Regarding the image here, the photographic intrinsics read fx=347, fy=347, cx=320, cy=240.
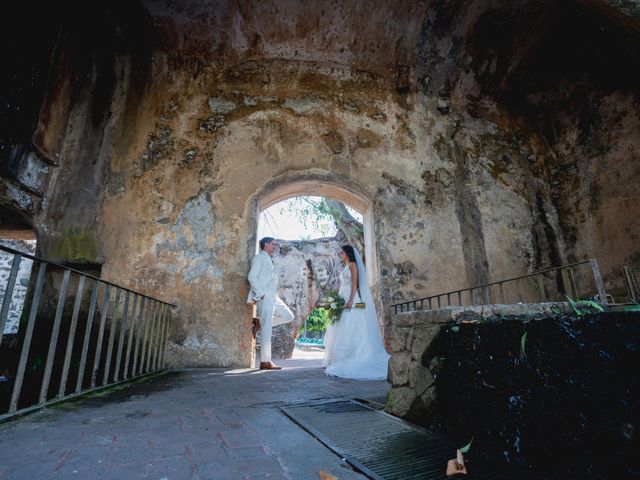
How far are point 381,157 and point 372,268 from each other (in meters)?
2.02

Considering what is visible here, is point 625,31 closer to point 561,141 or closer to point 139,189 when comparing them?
point 561,141

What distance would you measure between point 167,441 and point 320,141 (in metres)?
5.29

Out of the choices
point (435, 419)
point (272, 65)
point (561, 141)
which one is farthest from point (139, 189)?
point (561, 141)

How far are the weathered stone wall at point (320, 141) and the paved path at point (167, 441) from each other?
7.85 feet

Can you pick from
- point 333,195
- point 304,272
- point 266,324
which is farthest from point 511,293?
point 304,272

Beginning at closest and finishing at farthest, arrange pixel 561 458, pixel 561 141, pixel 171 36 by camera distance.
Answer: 1. pixel 561 458
2. pixel 171 36
3. pixel 561 141

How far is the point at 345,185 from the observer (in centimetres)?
594

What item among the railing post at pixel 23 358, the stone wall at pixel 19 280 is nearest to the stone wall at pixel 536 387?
the railing post at pixel 23 358

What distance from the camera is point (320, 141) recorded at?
20.2ft

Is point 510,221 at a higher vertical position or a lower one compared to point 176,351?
higher

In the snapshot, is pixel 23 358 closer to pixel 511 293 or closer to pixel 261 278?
pixel 261 278

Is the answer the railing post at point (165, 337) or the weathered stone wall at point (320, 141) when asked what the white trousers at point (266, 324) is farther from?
the railing post at point (165, 337)

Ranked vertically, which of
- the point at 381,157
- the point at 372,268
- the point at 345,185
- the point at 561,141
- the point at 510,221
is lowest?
the point at 372,268

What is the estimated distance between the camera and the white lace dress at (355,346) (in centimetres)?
416
